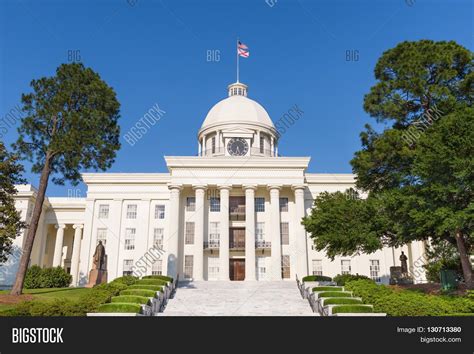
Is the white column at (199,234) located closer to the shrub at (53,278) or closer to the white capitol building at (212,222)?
the white capitol building at (212,222)

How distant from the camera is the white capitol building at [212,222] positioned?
132 feet

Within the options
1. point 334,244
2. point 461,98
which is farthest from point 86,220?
point 461,98

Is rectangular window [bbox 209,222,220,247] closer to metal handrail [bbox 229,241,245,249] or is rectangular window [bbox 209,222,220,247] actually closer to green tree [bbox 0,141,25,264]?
metal handrail [bbox 229,241,245,249]

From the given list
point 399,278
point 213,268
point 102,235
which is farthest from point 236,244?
point 399,278

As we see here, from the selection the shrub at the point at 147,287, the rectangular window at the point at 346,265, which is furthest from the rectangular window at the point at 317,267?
the shrub at the point at 147,287

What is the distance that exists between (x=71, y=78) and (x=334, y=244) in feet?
62.6

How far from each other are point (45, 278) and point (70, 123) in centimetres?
1646

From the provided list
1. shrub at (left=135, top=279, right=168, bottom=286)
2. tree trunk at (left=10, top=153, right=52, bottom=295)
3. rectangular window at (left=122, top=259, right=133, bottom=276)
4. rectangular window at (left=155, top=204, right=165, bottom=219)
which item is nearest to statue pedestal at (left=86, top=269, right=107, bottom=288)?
shrub at (left=135, top=279, right=168, bottom=286)

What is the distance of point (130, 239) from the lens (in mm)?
44438

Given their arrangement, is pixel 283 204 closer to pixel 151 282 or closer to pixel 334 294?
pixel 151 282

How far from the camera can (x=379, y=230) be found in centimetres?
2323

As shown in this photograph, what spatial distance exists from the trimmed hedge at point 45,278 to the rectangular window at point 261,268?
1783cm

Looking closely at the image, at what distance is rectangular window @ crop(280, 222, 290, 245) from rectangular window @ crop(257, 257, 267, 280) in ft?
9.08

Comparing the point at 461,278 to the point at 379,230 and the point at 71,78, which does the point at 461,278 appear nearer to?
the point at 379,230
